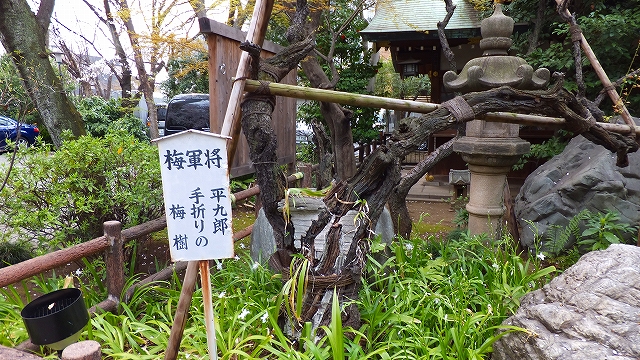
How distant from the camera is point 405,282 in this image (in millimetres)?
3127

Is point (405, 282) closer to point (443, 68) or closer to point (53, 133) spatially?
point (53, 133)

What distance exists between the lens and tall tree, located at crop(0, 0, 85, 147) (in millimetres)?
5199

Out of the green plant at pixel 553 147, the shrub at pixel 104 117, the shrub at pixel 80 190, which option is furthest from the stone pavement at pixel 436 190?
the shrub at pixel 104 117

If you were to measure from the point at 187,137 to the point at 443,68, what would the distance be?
8977mm

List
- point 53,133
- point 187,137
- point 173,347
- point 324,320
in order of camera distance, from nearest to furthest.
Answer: point 187,137 → point 173,347 → point 324,320 → point 53,133

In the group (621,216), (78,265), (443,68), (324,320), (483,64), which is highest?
(443,68)

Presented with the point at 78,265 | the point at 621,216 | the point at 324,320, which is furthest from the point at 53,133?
the point at 621,216

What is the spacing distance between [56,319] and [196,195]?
1.19 metres

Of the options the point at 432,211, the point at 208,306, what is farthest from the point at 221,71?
the point at 432,211

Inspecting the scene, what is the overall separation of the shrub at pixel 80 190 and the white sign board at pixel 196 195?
6.88 ft

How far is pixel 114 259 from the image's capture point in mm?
3188

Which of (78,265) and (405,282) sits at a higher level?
(405,282)

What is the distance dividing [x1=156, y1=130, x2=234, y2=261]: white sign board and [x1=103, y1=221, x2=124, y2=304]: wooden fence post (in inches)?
56.1

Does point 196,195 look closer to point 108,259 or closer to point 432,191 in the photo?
point 108,259
